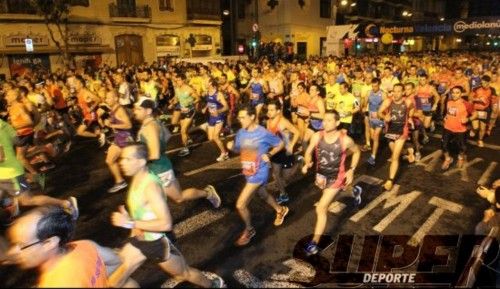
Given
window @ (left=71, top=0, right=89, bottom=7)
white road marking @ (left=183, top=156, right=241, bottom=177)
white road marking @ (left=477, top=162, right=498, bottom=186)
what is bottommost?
white road marking @ (left=477, top=162, right=498, bottom=186)

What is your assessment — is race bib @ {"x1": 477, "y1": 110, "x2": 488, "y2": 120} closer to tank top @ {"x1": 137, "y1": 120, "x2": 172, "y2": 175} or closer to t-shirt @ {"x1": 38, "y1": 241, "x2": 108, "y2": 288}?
tank top @ {"x1": 137, "y1": 120, "x2": 172, "y2": 175}

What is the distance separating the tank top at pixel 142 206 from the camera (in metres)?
3.47

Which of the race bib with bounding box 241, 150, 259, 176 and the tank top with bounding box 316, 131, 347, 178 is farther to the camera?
the race bib with bounding box 241, 150, 259, 176

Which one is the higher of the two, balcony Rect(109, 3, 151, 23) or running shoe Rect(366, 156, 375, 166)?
balcony Rect(109, 3, 151, 23)

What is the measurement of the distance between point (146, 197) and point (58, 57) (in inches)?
1104

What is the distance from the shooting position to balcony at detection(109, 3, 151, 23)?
2947cm

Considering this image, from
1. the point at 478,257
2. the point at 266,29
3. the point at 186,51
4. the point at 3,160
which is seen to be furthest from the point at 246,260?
the point at 266,29

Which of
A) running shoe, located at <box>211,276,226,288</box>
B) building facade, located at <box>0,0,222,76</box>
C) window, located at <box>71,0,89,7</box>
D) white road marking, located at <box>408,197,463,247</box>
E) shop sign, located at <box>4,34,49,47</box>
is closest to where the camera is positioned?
running shoe, located at <box>211,276,226,288</box>

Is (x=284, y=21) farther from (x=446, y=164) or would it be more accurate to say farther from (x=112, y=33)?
(x=446, y=164)

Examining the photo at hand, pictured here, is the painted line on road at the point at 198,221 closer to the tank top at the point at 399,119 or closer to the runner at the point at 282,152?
the runner at the point at 282,152

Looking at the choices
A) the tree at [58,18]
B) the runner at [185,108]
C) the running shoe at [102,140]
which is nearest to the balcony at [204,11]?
the tree at [58,18]

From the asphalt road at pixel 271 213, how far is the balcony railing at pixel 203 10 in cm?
2764

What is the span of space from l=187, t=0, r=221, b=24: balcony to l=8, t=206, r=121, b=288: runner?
33.6 m

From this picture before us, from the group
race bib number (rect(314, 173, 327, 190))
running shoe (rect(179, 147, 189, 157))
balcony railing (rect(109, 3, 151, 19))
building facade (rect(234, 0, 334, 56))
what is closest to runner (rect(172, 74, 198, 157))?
running shoe (rect(179, 147, 189, 157))
